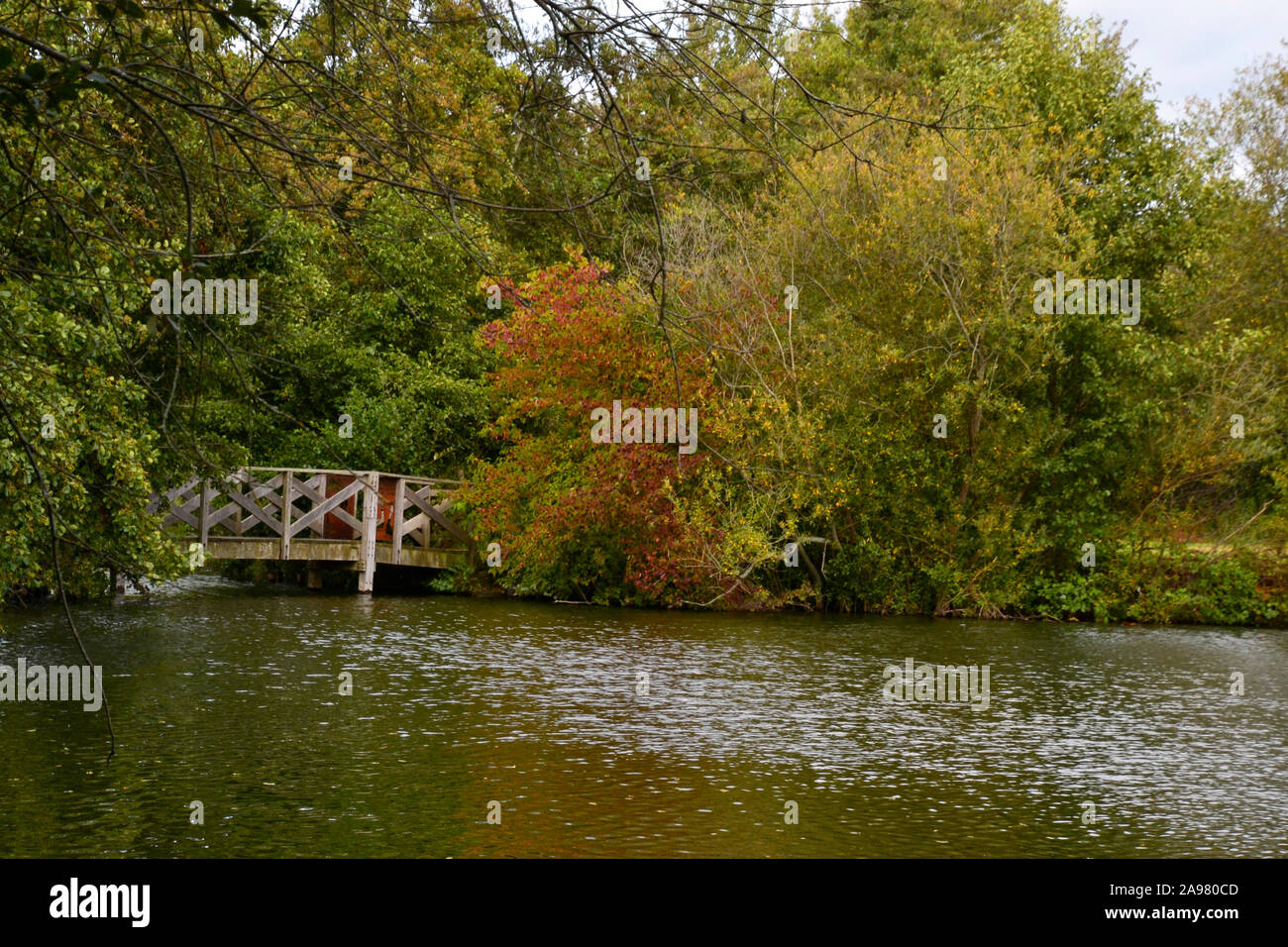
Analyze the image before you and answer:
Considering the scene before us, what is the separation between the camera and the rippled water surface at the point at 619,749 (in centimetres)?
763

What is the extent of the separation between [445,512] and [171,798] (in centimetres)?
1787

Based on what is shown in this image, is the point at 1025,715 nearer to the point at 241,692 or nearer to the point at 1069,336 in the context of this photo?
the point at 241,692

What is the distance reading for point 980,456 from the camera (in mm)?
23656

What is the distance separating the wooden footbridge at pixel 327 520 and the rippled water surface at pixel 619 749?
476 centimetres

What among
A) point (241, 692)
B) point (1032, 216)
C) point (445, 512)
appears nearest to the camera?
point (241, 692)

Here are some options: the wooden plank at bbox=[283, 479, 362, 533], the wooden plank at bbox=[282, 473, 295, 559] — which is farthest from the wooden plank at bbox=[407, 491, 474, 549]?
the wooden plank at bbox=[282, 473, 295, 559]

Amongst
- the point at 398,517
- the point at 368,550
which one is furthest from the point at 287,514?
the point at 398,517

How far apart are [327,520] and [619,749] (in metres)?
17.0

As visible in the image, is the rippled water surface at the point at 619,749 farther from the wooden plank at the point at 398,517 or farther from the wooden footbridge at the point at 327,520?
the wooden plank at the point at 398,517

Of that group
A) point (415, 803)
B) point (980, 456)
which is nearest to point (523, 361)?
point (980, 456)

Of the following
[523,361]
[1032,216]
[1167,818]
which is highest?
[1032,216]

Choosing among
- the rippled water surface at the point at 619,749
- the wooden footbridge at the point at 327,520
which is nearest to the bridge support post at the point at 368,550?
the wooden footbridge at the point at 327,520

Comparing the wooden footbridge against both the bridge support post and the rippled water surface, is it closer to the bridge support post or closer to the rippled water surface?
the bridge support post

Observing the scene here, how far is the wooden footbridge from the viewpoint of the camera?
23.2m
